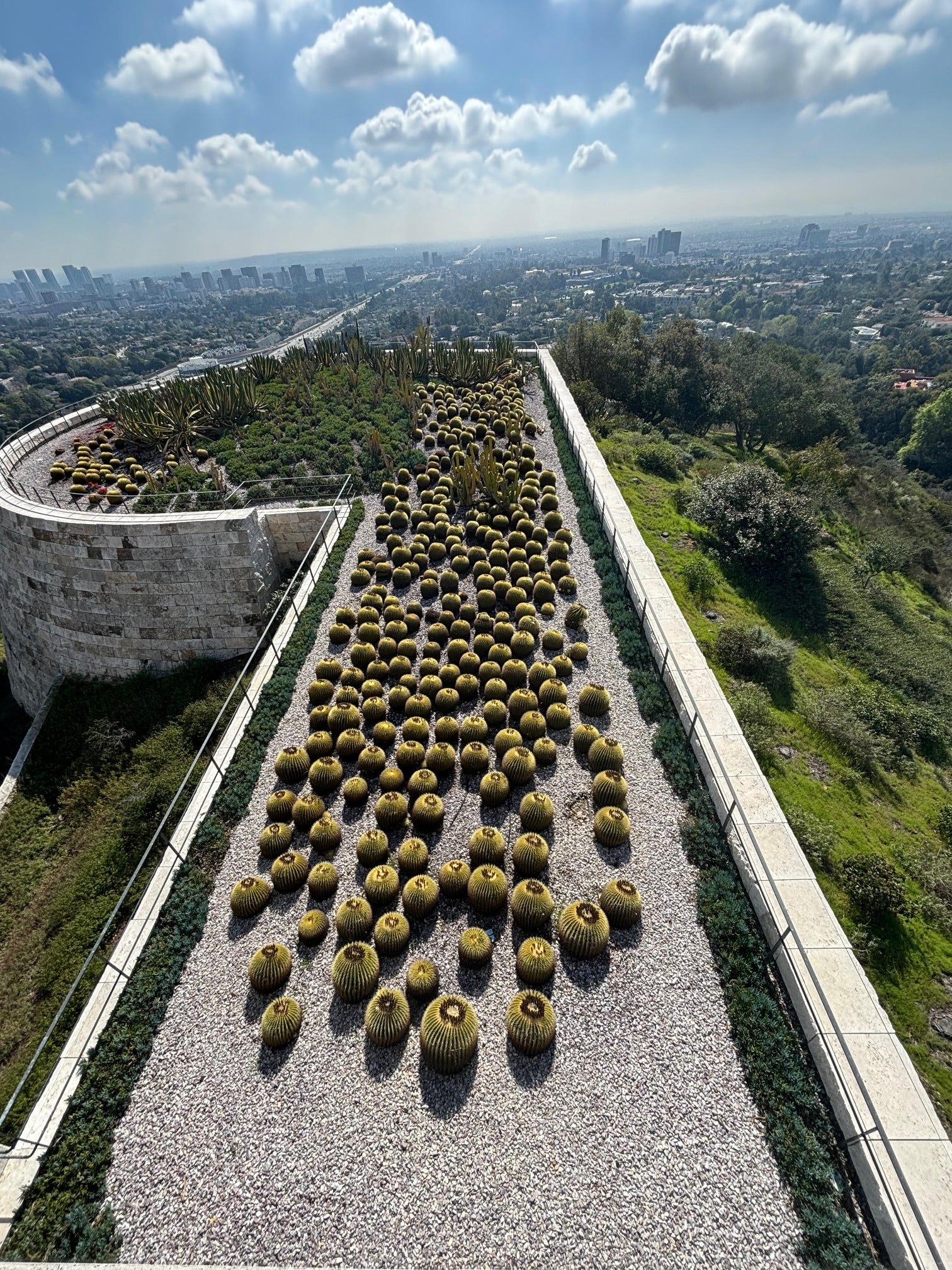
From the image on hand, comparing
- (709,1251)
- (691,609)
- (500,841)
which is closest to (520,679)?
(500,841)

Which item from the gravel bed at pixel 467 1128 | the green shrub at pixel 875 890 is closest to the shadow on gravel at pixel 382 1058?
the gravel bed at pixel 467 1128

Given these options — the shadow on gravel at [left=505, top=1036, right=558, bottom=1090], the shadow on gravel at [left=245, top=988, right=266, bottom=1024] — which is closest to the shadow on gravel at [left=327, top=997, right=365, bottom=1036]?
the shadow on gravel at [left=245, top=988, right=266, bottom=1024]

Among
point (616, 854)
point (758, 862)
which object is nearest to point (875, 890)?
point (758, 862)

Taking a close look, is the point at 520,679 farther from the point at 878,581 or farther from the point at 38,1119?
the point at 878,581

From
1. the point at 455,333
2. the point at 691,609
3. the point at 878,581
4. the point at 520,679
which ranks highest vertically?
the point at 520,679

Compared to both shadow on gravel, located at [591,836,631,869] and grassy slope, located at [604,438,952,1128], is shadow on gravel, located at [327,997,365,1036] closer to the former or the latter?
shadow on gravel, located at [591,836,631,869]

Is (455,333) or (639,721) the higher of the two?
(639,721)

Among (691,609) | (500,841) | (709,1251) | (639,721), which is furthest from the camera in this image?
(691,609)
